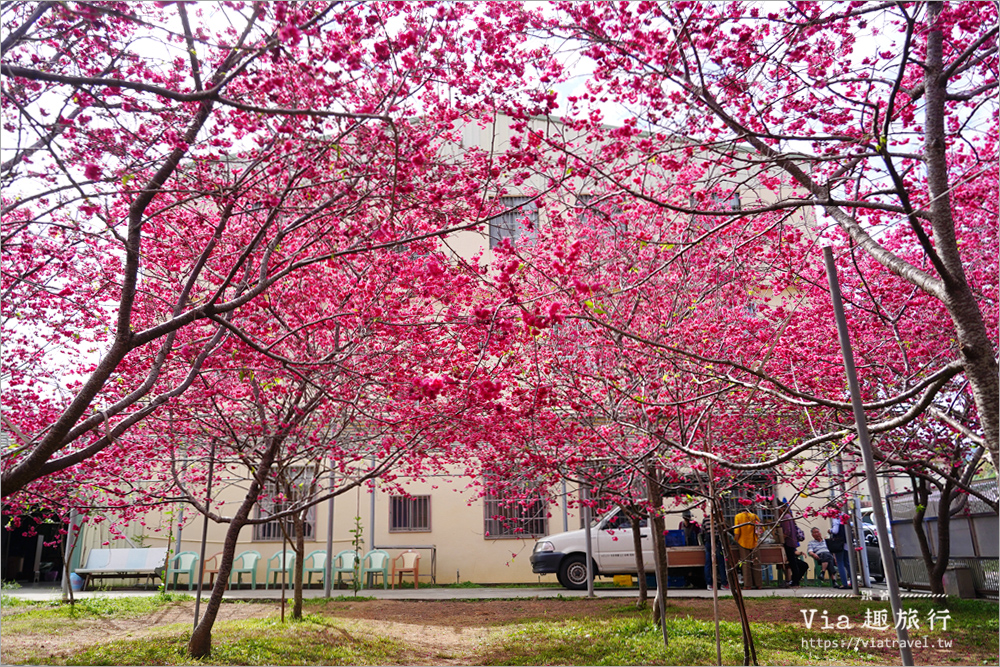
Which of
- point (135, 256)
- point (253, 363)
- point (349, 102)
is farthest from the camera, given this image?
point (253, 363)

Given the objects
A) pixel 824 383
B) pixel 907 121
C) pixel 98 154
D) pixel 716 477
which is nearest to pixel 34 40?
pixel 98 154

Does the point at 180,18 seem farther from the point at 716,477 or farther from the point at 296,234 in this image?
the point at 716,477

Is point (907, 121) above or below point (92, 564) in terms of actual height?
above

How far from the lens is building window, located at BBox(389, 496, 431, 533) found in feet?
52.8

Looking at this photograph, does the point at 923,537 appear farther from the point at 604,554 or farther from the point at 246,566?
the point at 246,566

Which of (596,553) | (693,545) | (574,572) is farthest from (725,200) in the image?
(693,545)

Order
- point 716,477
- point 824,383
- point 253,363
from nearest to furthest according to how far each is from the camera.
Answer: point 253,363 → point 716,477 → point 824,383

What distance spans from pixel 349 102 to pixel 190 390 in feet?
13.0

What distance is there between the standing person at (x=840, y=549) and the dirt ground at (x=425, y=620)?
334cm

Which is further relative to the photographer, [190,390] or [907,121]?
[190,390]

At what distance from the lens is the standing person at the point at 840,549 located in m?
12.9

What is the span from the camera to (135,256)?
13.9 ft

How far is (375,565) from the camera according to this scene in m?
14.5

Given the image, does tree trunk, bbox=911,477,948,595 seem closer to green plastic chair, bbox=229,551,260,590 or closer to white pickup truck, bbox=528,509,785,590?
white pickup truck, bbox=528,509,785,590
